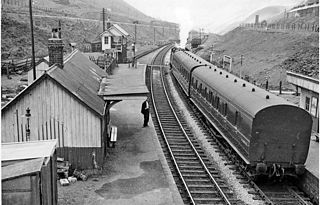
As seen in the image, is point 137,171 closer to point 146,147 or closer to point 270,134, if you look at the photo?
point 146,147

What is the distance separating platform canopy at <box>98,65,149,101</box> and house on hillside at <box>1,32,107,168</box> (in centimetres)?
221

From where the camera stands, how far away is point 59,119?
539 inches

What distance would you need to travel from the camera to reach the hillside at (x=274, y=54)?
118 ft

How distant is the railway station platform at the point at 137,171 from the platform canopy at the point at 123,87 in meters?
0.26

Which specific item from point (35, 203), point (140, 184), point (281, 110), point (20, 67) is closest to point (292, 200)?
point (281, 110)

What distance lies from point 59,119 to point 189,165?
5725mm

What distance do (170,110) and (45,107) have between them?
1311 centimetres

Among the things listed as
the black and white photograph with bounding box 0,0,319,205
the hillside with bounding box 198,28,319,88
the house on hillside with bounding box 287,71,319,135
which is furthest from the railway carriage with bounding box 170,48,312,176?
the hillside with bounding box 198,28,319,88

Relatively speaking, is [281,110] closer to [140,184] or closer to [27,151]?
[140,184]

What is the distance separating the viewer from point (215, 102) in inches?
734

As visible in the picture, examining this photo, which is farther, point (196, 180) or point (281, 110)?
point (196, 180)

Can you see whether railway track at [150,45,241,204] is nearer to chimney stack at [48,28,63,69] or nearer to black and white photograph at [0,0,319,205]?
black and white photograph at [0,0,319,205]

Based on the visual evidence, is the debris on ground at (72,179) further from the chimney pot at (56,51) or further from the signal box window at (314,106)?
the signal box window at (314,106)

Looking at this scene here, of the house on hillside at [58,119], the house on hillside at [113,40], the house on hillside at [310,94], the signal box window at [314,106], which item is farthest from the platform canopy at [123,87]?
the house on hillside at [113,40]
